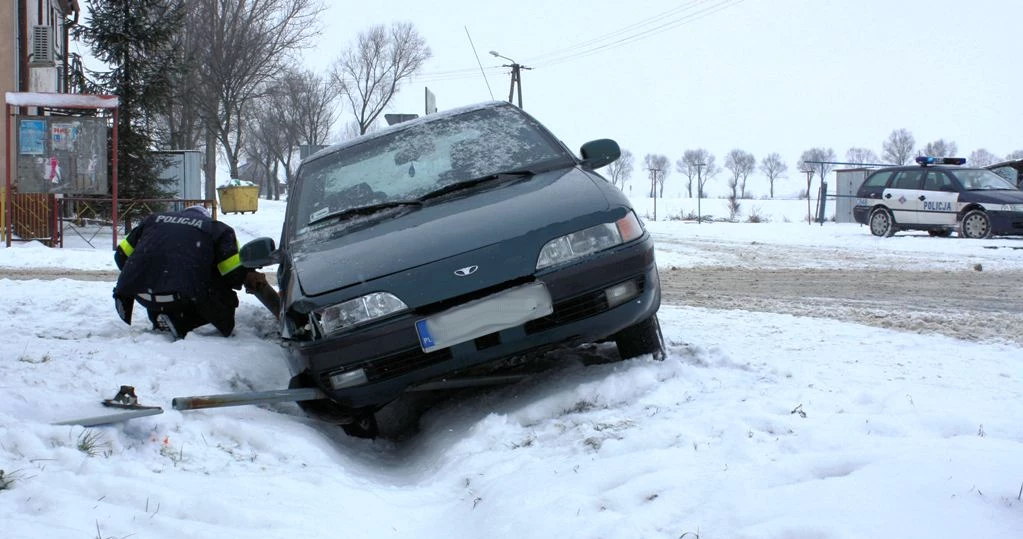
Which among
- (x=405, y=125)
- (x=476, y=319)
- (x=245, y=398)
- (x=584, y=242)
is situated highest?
(x=405, y=125)

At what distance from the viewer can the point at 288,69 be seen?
1499 inches

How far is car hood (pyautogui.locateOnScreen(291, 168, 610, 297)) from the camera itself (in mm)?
3834

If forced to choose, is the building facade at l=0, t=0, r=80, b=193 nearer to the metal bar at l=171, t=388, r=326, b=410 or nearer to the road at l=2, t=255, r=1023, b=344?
the road at l=2, t=255, r=1023, b=344

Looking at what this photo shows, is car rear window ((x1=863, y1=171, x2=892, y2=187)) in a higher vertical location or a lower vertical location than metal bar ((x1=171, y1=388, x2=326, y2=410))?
higher

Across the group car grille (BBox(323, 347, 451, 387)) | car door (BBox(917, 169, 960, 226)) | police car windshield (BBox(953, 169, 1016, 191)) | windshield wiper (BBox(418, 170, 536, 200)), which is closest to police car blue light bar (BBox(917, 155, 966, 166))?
car door (BBox(917, 169, 960, 226))

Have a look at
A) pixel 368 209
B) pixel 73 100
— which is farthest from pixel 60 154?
pixel 368 209

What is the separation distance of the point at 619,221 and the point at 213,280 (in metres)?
2.79

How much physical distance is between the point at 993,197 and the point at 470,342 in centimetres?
1676

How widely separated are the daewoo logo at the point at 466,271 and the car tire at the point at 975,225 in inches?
651

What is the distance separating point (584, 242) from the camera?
390cm

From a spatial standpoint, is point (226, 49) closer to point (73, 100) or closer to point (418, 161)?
point (73, 100)

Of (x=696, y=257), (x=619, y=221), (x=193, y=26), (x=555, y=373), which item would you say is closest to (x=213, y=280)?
(x=555, y=373)

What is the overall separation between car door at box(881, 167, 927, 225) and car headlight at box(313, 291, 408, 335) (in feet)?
58.0

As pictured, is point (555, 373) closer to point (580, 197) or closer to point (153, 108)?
point (580, 197)
